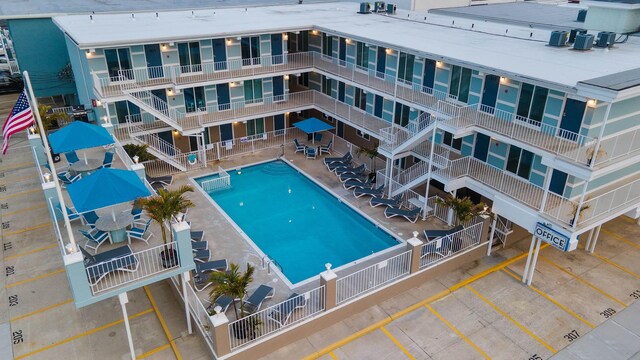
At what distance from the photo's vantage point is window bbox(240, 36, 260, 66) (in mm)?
28372

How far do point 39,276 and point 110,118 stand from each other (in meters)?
10.1

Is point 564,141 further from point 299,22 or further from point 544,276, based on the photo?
point 299,22

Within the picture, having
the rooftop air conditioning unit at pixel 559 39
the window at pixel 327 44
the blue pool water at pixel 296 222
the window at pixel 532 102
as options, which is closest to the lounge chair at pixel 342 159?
the blue pool water at pixel 296 222

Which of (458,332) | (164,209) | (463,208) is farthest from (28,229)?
(463,208)

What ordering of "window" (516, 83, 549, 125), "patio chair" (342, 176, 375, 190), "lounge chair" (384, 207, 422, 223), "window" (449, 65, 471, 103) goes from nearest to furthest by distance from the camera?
1. "window" (516, 83, 549, 125)
2. "window" (449, 65, 471, 103)
3. "lounge chair" (384, 207, 422, 223)
4. "patio chair" (342, 176, 375, 190)

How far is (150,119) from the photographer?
26.4 m

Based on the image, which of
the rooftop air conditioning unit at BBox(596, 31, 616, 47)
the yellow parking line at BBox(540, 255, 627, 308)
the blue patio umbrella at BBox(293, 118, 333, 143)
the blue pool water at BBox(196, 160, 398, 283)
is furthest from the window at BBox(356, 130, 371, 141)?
the rooftop air conditioning unit at BBox(596, 31, 616, 47)

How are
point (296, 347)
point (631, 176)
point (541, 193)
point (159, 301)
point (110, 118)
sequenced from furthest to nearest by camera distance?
point (110, 118) < point (631, 176) < point (541, 193) < point (159, 301) < point (296, 347)

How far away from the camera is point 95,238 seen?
1504 cm

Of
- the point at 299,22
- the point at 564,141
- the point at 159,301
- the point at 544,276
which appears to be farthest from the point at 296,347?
the point at 299,22

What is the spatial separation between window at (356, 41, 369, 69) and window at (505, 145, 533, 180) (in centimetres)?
1112

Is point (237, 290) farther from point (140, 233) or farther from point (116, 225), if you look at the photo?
point (116, 225)

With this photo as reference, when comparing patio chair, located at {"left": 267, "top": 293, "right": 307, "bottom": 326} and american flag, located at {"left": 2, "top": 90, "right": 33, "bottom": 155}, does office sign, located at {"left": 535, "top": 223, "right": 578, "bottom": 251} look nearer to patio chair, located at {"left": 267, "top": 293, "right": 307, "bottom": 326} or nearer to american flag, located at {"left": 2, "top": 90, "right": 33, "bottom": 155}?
patio chair, located at {"left": 267, "top": 293, "right": 307, "bottom": 326}

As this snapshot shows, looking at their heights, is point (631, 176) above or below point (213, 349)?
above
